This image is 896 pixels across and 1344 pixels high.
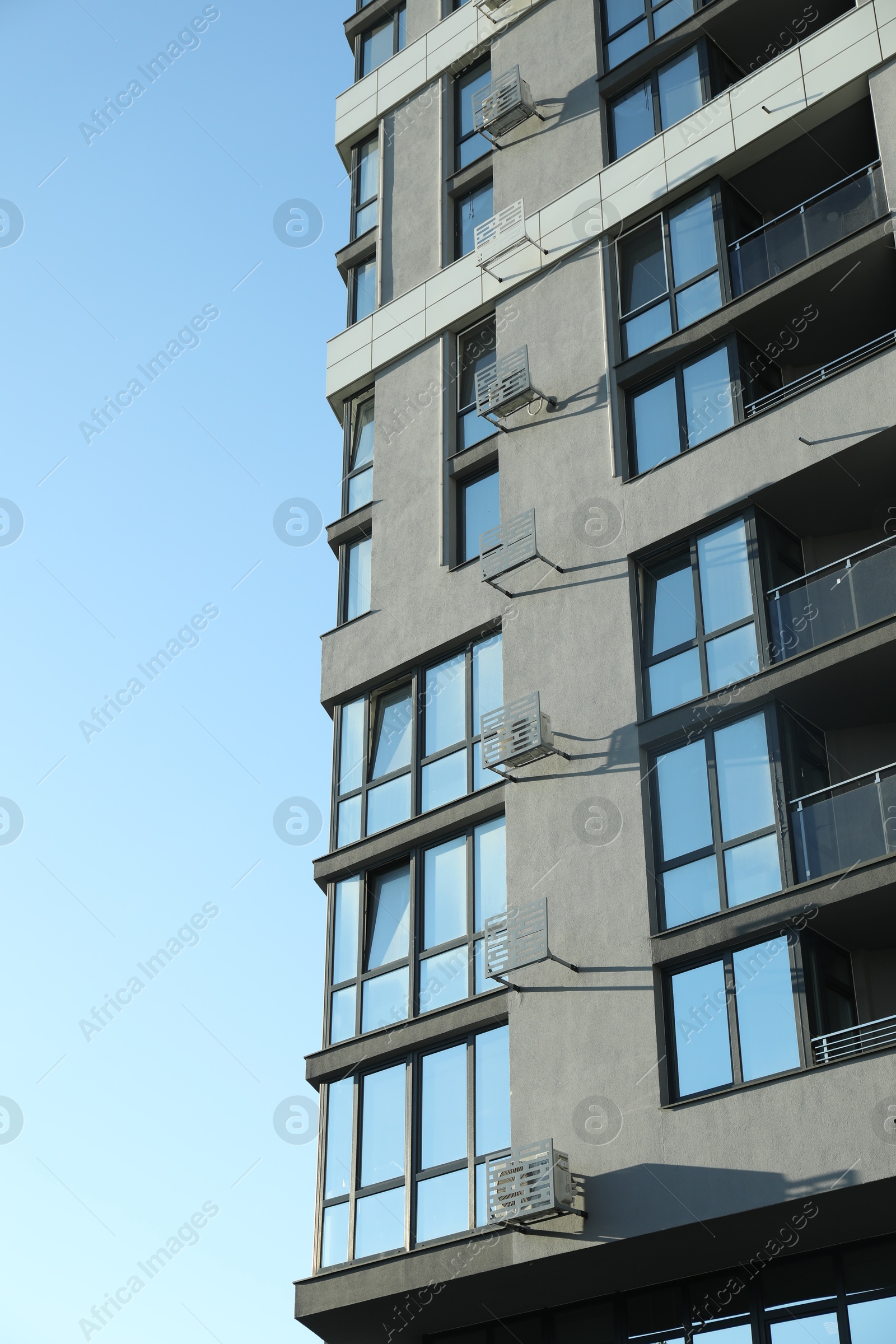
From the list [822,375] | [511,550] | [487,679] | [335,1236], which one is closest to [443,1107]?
[335,1236]

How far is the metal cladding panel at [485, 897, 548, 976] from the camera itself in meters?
21.0

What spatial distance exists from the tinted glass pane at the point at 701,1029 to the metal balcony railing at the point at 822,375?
28.1 feet

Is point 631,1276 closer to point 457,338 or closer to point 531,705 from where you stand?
point 531,705

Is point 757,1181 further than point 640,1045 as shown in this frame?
No

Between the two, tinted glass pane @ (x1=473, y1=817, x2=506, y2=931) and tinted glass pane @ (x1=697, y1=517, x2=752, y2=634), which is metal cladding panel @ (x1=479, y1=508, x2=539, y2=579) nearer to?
tinted glass pane @ (x1=697, y1=517, x2=752, y2=634)

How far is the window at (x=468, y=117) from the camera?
30.0 m

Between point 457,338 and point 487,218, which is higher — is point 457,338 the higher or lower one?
the lower one

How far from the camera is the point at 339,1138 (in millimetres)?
22781

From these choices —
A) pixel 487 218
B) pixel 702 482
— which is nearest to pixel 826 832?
pixel 702 482

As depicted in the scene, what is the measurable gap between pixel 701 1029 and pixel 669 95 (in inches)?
662

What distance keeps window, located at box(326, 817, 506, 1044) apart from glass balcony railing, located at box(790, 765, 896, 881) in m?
5.06

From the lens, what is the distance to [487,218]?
29.0m

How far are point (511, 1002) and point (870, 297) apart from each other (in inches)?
481

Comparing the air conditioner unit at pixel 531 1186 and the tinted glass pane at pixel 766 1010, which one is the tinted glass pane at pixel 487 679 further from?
the air conditioner unit at pixel 531 1186
